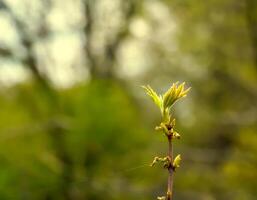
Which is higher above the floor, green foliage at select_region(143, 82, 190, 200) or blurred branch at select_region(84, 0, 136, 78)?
blurred branch at select_region(84, 0, 136, 78)

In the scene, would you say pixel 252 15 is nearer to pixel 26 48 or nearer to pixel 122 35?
pixel 122 35

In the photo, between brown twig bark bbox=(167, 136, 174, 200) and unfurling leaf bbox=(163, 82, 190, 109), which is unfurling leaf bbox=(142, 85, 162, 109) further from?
brown twig bark bbox=(167, 136, 174, 200)

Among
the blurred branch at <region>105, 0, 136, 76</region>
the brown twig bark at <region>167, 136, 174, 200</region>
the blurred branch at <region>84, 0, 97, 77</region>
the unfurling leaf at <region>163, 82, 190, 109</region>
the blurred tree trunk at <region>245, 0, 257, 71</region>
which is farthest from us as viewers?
the blurred branch at <region>84, 0, 97, 77</region>

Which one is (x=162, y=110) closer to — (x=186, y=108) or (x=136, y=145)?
(x=136, y=145)

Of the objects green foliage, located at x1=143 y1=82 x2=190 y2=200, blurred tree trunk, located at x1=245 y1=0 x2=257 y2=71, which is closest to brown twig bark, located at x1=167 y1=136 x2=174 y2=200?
green foliage, located at x1=143 y1=82 x2=190 y2=200

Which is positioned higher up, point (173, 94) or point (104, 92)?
point (104, 92)

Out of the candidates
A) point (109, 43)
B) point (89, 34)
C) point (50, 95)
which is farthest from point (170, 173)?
point (109, 43)

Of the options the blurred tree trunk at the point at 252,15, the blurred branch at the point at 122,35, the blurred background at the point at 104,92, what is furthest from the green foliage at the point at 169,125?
the blurred branch at the point at 122,35

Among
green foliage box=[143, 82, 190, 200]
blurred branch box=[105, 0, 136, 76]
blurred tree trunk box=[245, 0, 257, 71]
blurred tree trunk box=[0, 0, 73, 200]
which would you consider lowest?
green foliage box=[143, 82, 190, 200]

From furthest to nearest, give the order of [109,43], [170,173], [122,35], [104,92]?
1. [109,43]
2. [122,35]
3. [104,92]
4. [170,173]
